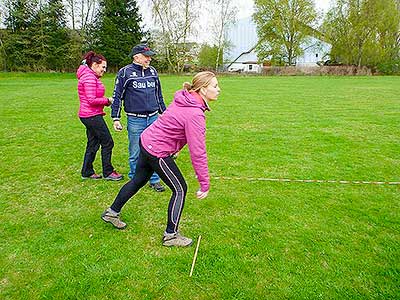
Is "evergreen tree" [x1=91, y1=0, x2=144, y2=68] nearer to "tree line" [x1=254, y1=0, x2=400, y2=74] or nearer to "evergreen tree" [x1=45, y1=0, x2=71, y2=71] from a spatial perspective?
"evergreen tree" [x1=45, y1=0, x2=71, y2=71]

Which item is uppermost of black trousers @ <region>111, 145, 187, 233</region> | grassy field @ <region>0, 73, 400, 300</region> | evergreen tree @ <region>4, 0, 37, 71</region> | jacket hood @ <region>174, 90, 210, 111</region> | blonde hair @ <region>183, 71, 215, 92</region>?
evergreen tree @ <region>4, 0, 37, 71</region>

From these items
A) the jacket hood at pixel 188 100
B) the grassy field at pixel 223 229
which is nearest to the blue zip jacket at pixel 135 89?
the grassy field at pixel 223 229

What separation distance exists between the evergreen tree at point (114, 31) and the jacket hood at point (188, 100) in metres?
39.0

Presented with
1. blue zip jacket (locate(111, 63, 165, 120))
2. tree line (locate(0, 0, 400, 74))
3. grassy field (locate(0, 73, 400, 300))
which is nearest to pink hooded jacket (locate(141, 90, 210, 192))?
grassy field (locate(0, 73, 400, 300))

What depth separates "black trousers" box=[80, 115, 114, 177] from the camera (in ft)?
17.1

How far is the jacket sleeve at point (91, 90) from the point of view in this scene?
195 inches

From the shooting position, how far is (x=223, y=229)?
3963 mm

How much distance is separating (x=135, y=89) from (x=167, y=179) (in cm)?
181

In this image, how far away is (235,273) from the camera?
3148mm

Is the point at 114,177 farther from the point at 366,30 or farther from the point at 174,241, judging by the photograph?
the point at 366,30

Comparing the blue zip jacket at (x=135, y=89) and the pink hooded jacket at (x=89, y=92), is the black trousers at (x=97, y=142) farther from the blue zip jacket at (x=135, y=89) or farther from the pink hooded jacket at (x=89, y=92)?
the blue zip jacket at (x=135, y=89)

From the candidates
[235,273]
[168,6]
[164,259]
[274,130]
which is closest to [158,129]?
[164,259]

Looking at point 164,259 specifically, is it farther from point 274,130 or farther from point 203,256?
point 274,130

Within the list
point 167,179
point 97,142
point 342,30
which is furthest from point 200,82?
point 342,30
